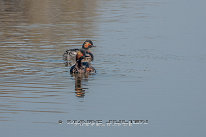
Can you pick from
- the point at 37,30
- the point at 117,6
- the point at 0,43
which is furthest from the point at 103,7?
the point at 0,43

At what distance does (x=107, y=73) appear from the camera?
23.8 metres

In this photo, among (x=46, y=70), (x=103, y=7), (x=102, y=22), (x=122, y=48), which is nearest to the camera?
(x=46, y=70)

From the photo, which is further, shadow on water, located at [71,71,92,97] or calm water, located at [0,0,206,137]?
shadow on water, located at [71,71,92,97]

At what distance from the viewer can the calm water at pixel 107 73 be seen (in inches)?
686

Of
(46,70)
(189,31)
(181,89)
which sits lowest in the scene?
(181,89)

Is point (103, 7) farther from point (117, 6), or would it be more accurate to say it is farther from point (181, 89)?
point (181, 89)

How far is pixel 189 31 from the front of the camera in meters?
35.8

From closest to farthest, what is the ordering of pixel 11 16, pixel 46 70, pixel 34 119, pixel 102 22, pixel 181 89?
pixel 34 119 < pixel 181 89 < pixel 46 70 < pixel 102 22 < pixel 11 16

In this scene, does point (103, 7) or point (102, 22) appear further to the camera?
point (103, 7)

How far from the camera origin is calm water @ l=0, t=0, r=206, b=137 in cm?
1742

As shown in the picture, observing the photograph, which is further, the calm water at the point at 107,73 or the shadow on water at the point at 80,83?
the shadow on water at the point at 80,83

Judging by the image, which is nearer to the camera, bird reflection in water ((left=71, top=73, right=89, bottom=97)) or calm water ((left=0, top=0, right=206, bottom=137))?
calm water ((left=0, top=0, right=206, bottom=137))

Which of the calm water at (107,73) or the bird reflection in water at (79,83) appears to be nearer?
the calm water at (107,73)

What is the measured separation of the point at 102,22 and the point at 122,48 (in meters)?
11.6
